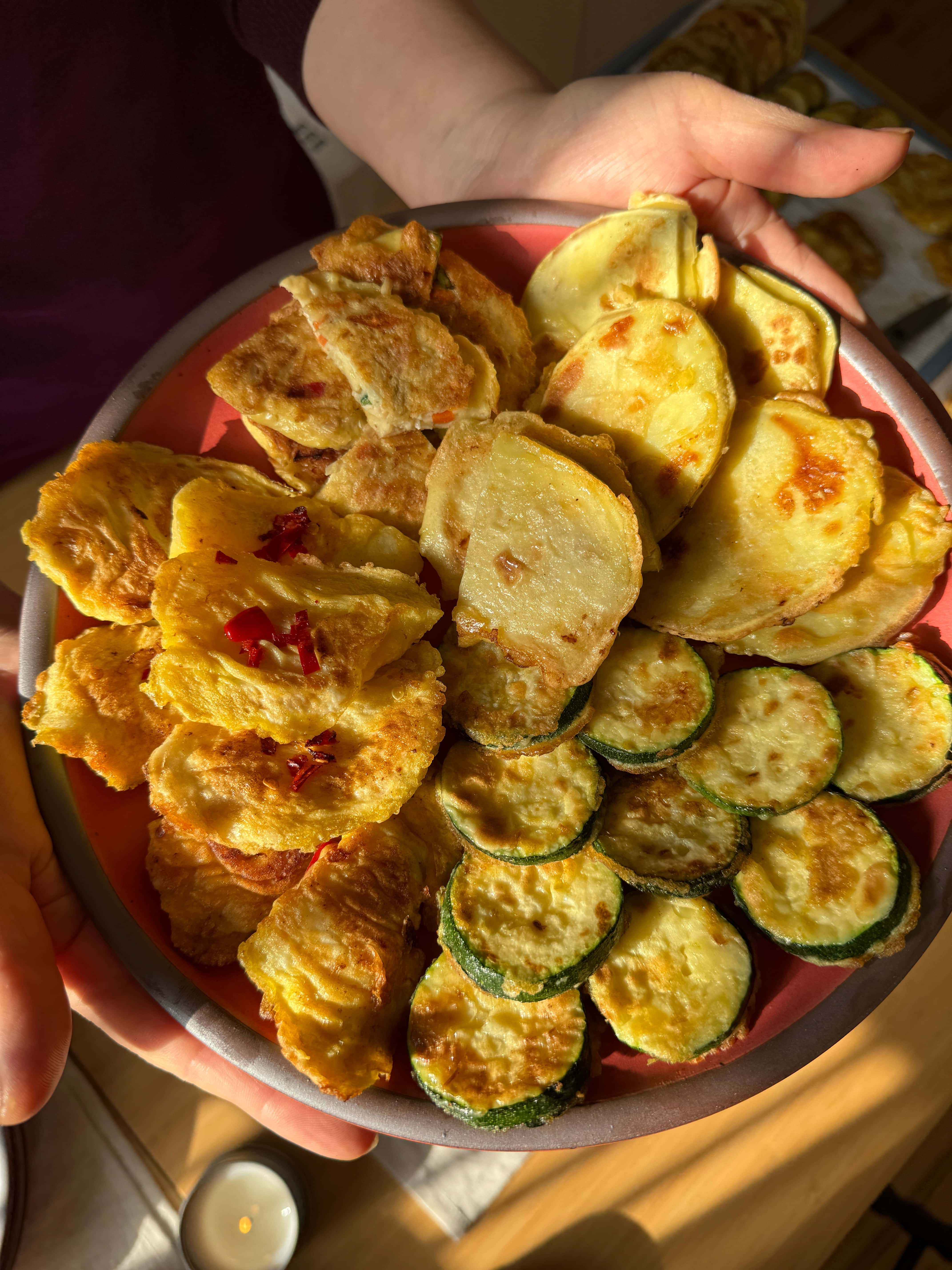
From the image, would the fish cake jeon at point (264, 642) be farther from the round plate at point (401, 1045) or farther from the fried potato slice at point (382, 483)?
the round plate at point (401, 1045)

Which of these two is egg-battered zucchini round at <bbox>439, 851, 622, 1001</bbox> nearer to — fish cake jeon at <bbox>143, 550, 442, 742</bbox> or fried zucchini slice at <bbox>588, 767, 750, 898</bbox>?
fried zucchini slice at <bbox>588, 767, 750, 898</bbox>

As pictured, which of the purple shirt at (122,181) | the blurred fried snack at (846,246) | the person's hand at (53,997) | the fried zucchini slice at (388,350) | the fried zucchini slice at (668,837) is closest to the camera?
the person's hand at (53,997)

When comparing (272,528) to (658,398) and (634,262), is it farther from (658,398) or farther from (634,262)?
(634,262)

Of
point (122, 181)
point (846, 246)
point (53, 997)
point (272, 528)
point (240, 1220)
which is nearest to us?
point (53, 997)

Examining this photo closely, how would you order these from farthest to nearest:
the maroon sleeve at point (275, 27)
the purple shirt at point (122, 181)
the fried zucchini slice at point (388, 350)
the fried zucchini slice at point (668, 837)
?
the maroon sleeve at point (275, 27)
the purple shirt at point (122, 181)
the fried zucchini slice at point (388, 350)
the fried zucchini slice at point (668, 837)

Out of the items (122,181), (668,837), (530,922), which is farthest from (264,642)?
(122,181)

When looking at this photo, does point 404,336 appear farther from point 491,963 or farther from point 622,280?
point 491,963

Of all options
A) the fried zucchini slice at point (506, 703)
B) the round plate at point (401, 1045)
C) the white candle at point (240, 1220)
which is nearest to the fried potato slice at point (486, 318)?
the round plate at point (401, 1045)
